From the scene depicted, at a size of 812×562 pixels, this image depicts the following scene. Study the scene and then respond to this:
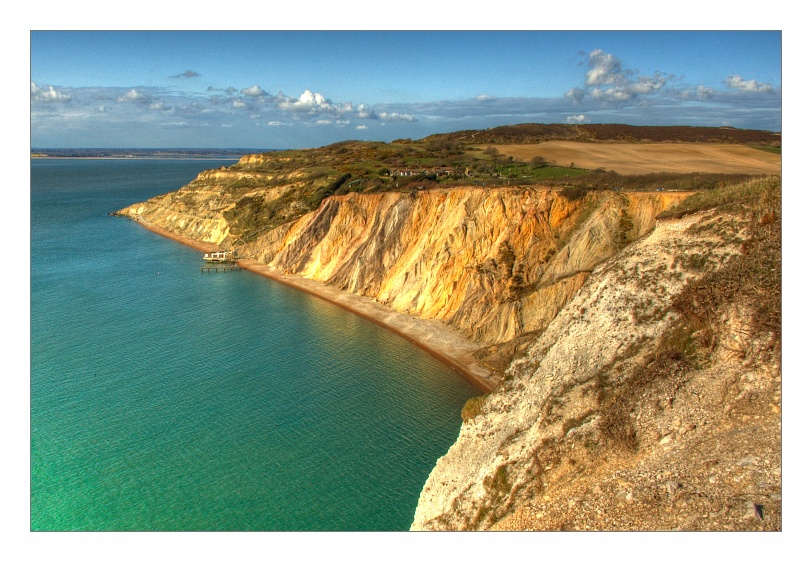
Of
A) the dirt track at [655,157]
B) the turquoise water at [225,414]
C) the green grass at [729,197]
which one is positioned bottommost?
the turquoise water at [225,414]

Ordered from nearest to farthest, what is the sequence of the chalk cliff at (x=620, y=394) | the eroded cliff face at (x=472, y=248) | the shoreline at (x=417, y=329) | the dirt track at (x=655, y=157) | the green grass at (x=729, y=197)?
the chalk cliff at (x=620, y=394) → the green grass at (x=729, y=197) → the shoreline at (x=417, y=329) → the eroded cliff face at (x=472, y=248) → the dirt track at (x=655, y=157)

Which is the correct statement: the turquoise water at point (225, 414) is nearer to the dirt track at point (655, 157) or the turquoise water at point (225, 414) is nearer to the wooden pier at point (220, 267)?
the wooden pier at point (220, 267)

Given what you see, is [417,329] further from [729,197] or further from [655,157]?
[655,157]

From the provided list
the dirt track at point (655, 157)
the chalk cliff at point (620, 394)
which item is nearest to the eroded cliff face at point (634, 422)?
the chalk cliff at point (620, 394)

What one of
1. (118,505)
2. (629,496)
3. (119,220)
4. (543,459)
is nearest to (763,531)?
(629,496)

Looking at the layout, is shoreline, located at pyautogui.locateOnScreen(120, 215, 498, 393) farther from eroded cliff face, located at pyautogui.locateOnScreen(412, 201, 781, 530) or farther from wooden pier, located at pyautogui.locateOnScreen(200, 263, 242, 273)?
eroded cliff face, located at pyautogui.locateOnScreen(412, 201, 781, 530)
